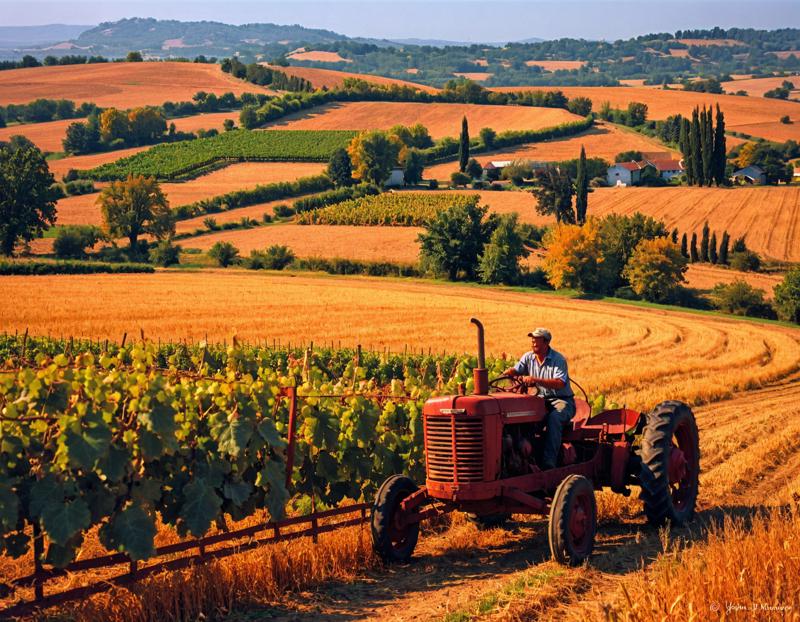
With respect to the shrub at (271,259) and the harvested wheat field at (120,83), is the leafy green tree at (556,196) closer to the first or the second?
the shrub at (271,259)

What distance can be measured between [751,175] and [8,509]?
100730mm

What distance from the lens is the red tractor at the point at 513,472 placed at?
33.2 ft

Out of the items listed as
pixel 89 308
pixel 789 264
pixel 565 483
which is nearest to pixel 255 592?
pixel 565 483

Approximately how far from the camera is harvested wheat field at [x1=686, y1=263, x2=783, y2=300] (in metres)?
58.0

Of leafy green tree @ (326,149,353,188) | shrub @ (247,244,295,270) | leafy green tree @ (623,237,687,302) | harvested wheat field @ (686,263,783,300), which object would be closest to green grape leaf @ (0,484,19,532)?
leafy green tree @ (623,237,687,302)

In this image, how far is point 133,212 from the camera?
72375 millimetres

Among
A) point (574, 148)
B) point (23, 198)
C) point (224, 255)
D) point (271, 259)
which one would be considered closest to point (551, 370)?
point (271, 259)

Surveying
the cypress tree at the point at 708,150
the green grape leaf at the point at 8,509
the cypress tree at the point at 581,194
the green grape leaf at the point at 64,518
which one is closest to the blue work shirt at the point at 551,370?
the green grape leaf at the point at 64,518

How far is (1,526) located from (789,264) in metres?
61.5

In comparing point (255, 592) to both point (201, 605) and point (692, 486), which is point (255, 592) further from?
point (692, 486)

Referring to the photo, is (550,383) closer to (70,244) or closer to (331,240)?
(70,244)

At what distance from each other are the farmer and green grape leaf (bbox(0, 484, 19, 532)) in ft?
17.0

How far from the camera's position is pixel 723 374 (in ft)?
90.2

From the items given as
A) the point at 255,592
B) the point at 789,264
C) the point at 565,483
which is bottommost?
the point at 789,264
